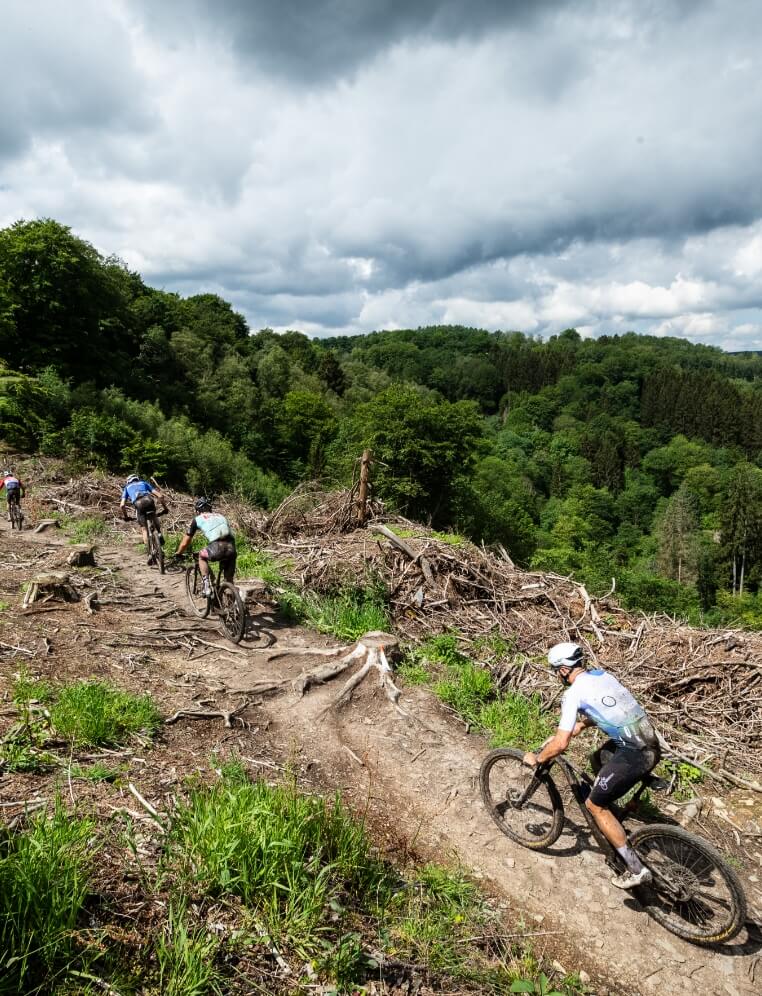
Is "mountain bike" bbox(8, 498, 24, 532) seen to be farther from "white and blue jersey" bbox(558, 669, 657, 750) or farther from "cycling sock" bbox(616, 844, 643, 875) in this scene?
"cycling sock" bbox(616, 844, 643, 875)

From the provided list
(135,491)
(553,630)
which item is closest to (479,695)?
(553,630)

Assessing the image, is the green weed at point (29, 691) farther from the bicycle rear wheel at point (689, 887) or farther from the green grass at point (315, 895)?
the bicycle rear wheel at point (689, 887)

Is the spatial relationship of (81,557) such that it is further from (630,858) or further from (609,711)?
(630,858)

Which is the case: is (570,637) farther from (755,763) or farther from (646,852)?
(646,852)

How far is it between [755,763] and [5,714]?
7868 mm

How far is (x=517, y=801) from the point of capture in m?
4.90

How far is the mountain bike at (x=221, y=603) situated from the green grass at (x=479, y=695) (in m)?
2.53

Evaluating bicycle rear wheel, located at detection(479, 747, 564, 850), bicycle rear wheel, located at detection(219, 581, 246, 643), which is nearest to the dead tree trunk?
bicycle rear wheel, located at detection(219, 581, 246, 643)

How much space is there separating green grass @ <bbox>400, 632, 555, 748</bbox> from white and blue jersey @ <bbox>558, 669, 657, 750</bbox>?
2246 mm

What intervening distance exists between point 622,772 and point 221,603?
606 centimetres

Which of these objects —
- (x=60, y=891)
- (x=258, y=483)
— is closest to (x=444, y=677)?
(x=60, y=891)

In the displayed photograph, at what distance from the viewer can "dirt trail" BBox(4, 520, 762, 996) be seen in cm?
377

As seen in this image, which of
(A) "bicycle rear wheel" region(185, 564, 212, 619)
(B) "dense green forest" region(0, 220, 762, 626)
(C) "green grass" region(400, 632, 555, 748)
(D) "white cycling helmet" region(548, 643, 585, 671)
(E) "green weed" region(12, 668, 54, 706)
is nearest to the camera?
(D) "white cycling helmet" region(548, 643, 585, 671)

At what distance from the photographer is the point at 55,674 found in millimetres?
5938
